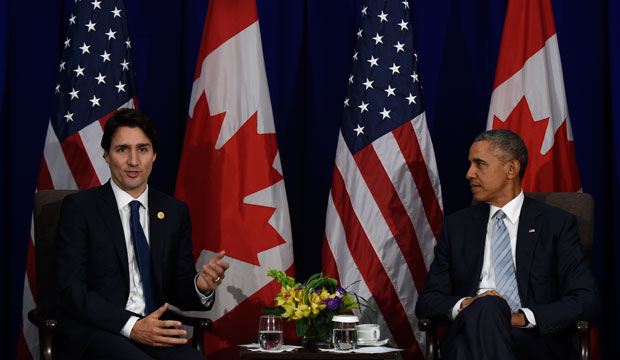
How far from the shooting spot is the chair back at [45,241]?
3.29 meters

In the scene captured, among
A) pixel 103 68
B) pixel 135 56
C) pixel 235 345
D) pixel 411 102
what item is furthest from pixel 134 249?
pixel 135 56

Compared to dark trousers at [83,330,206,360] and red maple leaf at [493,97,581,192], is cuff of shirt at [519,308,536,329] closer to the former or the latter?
red maple leaf at [493,97,581,192]

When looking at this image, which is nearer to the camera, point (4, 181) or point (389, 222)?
point (389, 222)

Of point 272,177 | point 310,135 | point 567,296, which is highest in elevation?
point 310,135

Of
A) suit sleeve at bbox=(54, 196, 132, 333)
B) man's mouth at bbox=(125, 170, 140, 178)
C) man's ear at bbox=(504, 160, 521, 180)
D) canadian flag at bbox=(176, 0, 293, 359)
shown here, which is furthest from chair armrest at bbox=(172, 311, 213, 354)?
man's ear at bbox=(504, 160, 521, 180)

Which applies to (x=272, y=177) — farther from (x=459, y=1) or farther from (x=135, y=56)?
(x=459, y=1)

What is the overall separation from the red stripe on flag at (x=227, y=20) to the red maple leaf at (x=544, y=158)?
5.01 feet

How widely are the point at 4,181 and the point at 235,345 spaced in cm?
195

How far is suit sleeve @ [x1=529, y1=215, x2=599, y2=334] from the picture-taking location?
2.98 meters

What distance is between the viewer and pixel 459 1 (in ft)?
15.4

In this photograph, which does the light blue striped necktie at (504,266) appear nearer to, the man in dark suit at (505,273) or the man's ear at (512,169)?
the man in dark suit at (505,273)

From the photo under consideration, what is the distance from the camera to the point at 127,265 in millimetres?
2994

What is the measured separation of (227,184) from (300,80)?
3.56 ft

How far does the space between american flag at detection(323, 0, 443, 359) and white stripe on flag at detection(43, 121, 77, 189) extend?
1.40 m
